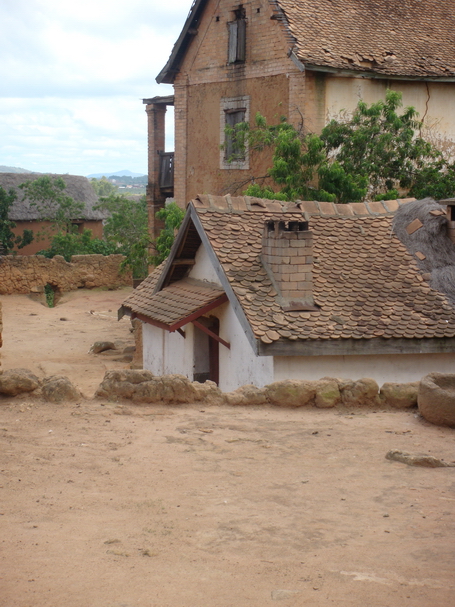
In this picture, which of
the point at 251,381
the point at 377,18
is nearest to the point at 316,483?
the point at 251,381

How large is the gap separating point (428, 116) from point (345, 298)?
10215mm

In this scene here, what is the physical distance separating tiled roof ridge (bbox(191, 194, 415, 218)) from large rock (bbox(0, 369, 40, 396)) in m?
5.80

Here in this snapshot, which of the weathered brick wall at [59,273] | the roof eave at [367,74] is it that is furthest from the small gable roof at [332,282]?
the weathered brick wall at [59,273]

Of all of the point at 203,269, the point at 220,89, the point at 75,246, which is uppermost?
→ the point at 220,89

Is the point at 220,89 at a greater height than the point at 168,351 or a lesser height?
greater

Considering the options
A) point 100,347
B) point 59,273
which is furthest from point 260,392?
point 59,273

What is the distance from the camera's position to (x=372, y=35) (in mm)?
19688

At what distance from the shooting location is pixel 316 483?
564cm

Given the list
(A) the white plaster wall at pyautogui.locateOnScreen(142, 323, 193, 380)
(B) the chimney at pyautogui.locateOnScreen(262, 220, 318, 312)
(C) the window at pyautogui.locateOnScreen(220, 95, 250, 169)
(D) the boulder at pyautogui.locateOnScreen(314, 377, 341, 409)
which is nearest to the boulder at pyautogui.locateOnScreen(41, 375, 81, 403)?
(D) the boulder at pyautogui.locateOnScreen(314, 377, 341, 409)

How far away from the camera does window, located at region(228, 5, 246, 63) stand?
815 inches

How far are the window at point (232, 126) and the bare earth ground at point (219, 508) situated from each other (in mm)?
14174

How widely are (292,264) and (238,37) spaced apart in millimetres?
11338

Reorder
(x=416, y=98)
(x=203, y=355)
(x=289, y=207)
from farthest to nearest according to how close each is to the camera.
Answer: (x=416, y=98) → (x=203, y=355) → (x=289, y=207)

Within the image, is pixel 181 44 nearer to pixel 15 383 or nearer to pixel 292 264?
pixel 292 264
